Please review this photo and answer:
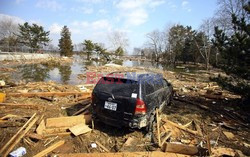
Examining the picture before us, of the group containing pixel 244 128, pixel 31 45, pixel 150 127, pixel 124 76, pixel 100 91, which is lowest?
pixel 244 128

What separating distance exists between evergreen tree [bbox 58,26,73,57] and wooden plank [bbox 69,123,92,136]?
49.8m

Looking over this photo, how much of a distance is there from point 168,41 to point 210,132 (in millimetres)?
65022

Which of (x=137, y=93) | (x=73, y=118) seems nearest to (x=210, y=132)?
(x=137, y=93)

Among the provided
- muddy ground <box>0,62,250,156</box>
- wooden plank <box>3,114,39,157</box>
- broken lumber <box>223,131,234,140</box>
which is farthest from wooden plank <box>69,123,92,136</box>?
broken lumber <box>223,131,234,140</box>

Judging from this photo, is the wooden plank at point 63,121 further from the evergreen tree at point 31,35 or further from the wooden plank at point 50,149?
the evergreen tree at point 31,35

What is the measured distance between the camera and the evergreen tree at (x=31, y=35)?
169 ft

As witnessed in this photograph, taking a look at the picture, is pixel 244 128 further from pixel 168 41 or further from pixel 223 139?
pixel 168 41

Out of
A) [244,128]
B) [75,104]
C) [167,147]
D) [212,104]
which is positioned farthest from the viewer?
[212,104]

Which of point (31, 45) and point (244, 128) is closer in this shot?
point (244, 128)

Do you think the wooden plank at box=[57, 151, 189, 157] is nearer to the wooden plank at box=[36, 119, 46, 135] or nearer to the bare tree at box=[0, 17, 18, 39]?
Answer: the wooden plank at box=[36, 119, 46, 135]

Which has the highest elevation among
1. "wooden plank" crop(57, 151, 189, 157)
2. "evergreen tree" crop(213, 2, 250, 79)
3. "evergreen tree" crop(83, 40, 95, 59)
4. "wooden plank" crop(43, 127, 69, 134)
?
"evergreen tree" crop(83, 40, 95, 59)

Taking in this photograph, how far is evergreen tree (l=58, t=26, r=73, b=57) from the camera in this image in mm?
50231

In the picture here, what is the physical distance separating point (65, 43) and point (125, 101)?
167 feet

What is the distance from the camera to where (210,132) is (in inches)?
213
